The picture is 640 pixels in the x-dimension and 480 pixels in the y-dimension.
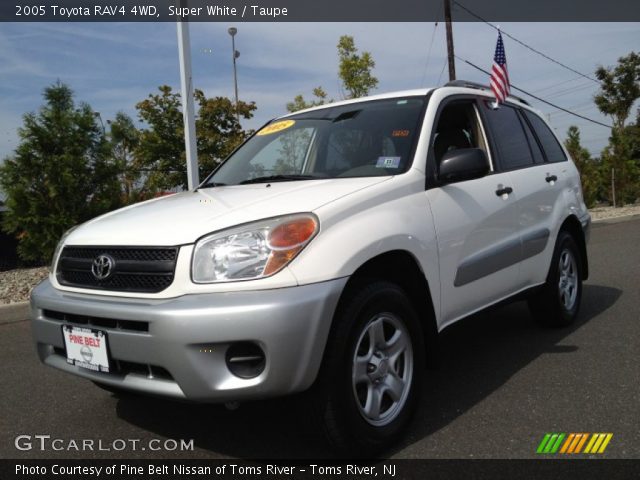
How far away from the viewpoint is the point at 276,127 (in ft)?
13.5

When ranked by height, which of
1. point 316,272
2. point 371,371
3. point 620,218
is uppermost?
point 316,272

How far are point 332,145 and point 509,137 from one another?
4.54 ft

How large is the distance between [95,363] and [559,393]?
248cm

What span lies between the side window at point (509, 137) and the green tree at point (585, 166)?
725 inches

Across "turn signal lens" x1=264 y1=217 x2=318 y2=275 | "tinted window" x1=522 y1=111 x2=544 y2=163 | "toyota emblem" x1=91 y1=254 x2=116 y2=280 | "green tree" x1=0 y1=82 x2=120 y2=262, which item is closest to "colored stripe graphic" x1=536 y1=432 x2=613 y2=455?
"turn signal lens" x1=264 y1=217 x2=318 y2=275

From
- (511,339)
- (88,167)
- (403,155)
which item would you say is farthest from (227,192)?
(88,167)

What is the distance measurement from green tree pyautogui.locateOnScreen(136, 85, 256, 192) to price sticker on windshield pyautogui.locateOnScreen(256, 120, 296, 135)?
1184 centimetres

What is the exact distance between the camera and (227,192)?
3.20 metres

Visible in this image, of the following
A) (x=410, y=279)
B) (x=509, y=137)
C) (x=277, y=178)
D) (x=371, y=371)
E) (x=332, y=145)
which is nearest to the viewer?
(x=371, y=371)

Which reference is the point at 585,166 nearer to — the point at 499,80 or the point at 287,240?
the point at 499,80

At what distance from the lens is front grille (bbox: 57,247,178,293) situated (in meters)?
2.36

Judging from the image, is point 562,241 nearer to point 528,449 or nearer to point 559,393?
point 559,393

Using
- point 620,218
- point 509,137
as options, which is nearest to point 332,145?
point 509,137

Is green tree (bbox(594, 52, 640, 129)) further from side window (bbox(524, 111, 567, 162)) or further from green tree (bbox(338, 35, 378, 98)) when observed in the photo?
side window (bbox(524, 111, 567, 162))
